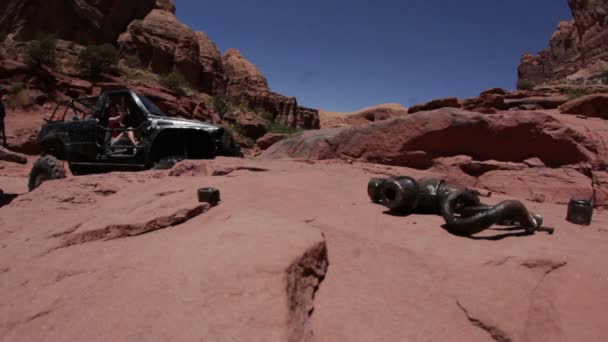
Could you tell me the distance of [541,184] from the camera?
17.5ft

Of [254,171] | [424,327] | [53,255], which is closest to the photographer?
[424,327]

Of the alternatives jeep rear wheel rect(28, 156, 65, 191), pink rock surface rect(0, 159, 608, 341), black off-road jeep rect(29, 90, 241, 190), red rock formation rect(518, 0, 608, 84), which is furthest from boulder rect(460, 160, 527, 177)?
red rock formation rect(518, 0, 608, 84)

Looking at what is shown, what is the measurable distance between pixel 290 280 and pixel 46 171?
16.9 ft

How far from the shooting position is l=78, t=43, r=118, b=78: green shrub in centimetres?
1931

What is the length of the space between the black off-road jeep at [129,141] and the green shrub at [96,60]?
16.1m

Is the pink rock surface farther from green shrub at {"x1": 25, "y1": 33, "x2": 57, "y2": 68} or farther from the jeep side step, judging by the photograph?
green shrub at {"x1": 25, "y1": 33, "x2": 57, "y2": 68}

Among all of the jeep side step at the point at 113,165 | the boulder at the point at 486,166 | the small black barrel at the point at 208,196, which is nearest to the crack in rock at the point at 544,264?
the small black barrel at the point at 208,196

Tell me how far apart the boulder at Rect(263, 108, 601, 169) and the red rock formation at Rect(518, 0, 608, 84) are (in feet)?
84.1

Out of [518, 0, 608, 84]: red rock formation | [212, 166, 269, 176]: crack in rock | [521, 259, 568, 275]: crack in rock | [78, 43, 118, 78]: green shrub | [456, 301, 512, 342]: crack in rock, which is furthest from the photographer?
[518, 0, 608, 84]: red rock formation

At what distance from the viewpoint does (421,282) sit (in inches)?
74.7

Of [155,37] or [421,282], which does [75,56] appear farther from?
[421,282]

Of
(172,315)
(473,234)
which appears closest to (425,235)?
(473,234)

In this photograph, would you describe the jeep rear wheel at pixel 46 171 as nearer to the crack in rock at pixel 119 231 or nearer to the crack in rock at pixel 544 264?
the crack in rock at pixel 119 231

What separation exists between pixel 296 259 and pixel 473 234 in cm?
Answer: 162
